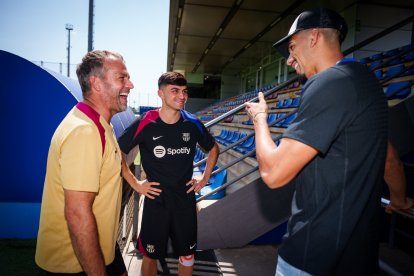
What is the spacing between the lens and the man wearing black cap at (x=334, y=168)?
963mm

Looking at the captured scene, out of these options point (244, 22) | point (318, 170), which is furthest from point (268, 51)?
point (318, 170)

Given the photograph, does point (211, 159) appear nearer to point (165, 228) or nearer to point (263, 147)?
point (165, 228)

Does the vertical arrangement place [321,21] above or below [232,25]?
below

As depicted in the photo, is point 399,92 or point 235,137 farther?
point 235,137

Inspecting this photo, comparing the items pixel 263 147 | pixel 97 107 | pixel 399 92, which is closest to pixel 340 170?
pixel 263 147

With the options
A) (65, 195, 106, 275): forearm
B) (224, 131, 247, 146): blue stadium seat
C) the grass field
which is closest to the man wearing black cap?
(65, 195, 106, 275): forearm

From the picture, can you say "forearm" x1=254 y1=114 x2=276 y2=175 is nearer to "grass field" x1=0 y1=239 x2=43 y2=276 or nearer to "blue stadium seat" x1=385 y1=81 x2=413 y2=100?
"grass field" x1=0 y1=239 x2=43 y2=276

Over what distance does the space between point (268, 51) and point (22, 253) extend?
14.9 meters

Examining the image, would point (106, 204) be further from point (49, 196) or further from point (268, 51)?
point (268, 51)

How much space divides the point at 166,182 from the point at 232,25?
1015 cm

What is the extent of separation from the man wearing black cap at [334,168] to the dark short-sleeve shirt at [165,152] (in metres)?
1.23

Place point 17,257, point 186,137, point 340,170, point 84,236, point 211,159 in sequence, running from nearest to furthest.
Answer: point 340,170
point 84,236
point 186,137
point 211,159
point 17,257

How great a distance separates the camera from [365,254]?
3.55ft

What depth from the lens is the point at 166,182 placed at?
2.23 metres
